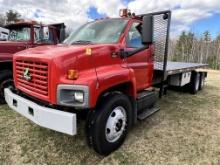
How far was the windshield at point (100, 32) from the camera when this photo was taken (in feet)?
13.6

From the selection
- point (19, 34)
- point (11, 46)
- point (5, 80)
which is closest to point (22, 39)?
point (19, 34)

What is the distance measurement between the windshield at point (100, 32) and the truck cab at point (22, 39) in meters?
2.47

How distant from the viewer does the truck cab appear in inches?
242

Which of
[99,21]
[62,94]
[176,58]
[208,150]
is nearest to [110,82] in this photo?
[62,94]

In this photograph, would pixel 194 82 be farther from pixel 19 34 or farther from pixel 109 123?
pixel 19 34

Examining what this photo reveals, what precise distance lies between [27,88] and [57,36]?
12.2 ft

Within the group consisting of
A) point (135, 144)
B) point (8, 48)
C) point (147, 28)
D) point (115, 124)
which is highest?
point (147, 28)

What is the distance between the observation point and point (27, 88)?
375cm

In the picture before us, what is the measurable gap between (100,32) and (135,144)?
2.12 meters

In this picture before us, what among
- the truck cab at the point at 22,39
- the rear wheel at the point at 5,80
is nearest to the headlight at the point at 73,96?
the rear wheel at the point at 5,80

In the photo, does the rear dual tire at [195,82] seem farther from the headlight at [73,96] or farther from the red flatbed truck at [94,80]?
the headlight at [73,96]

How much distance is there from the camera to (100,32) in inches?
170

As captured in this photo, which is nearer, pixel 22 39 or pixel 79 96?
pixel 79 96

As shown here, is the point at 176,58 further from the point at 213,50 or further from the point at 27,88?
the point at 27,88
